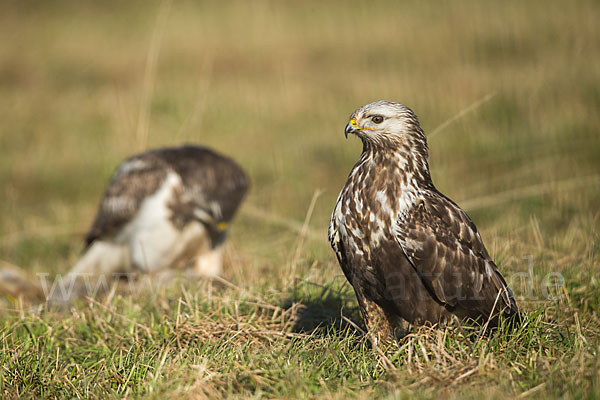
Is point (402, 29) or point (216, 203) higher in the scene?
point (402, 29)

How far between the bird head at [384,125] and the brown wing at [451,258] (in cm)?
35

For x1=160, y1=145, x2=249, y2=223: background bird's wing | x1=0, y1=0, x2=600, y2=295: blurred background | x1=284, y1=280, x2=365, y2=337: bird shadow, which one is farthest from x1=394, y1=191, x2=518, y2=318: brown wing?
x1=160, y1=145, x2=249, y2=223: background bird's wing

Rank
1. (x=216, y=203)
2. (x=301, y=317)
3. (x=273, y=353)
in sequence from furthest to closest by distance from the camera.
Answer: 1. (x=216, y=203)
2. (x=301, y=317)
3. (x=273, y=353)

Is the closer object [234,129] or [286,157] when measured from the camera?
[286,157]

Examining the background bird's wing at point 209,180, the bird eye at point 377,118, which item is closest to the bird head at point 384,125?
the bird eye at point 377,118

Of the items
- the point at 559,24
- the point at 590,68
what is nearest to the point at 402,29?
the point at 559,24

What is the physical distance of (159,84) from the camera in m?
15.1

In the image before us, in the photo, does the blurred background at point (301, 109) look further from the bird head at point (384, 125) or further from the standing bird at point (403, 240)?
the bird head at point (384, 125)

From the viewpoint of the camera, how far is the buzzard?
22.2 feet

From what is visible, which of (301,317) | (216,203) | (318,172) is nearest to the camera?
(301,317)

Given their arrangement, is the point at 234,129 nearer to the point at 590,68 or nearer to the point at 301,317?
the point at 590,68

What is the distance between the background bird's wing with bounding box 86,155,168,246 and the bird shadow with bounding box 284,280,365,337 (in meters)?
2.64

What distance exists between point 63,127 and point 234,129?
12.2 ft

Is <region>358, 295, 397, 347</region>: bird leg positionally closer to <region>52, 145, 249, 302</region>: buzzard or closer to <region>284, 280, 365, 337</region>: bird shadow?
<region>284, 280, 365, 337</region>: bird shadow
